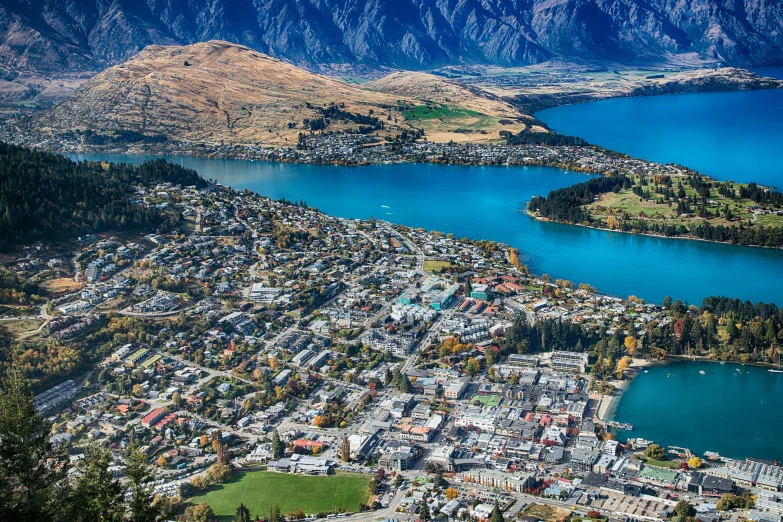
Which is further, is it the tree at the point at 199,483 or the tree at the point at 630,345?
the tree at the point at 630,345

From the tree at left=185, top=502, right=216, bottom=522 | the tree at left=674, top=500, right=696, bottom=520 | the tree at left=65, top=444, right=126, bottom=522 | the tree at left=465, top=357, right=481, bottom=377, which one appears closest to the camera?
the tree at left=65, top=444, right=126, bottom=522

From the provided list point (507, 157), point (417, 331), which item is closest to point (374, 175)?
point (507, 157)

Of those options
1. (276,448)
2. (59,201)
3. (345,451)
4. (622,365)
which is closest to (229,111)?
(59,201)

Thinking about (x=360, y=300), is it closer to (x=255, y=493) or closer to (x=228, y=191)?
(x=255, y=493)

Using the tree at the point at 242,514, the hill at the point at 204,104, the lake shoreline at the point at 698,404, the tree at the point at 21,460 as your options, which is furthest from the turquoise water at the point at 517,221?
the tree at the point at 21,460

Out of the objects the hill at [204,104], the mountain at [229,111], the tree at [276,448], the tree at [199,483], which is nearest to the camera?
the tree at [199,483]

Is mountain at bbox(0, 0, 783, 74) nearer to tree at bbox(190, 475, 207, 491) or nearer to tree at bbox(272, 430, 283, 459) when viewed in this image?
tree at bbox(272, 430, 283, 459)

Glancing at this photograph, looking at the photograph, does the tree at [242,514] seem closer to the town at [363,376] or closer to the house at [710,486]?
the town at [363,376]

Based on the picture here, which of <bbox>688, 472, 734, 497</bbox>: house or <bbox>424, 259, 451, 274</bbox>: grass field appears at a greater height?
<bbox>424, 259, 451, 274</bbox>: grass field

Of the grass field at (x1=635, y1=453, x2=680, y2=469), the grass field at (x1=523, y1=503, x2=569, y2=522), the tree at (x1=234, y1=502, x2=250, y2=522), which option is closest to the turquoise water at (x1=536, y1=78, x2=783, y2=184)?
the grass field at (x1=635, y1=453, x2=680, y2=469)
